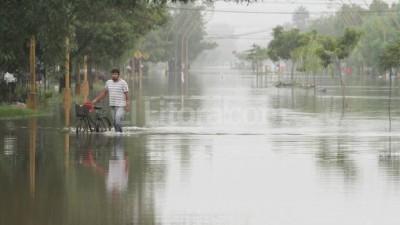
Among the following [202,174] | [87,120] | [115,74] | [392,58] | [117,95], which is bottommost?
[202,174]

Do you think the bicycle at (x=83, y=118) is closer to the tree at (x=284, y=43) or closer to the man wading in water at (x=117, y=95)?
the man wading in water at (x=117, y=95)

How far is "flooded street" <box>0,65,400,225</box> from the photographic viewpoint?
12445 mm

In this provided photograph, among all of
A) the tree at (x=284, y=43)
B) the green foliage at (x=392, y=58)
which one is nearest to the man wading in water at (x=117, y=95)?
the green foliage at (x=392, y=58)

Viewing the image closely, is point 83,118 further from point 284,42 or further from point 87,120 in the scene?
point 284,42

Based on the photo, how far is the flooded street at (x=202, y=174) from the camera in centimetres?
1245

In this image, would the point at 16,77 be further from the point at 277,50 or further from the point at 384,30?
the point at 384,30

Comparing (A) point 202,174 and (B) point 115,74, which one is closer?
(A) point 202,174

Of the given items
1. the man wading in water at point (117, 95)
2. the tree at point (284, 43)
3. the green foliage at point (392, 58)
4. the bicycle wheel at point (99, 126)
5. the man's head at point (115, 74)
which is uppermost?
the tree at point (284, 43)

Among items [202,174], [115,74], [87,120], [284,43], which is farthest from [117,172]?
[284,43]

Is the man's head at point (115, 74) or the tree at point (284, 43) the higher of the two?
the tree at point (284, 43)

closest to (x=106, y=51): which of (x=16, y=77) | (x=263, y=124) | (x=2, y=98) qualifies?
(x=16, y=77)

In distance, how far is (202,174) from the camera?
663 inches

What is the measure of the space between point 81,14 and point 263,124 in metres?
8.20

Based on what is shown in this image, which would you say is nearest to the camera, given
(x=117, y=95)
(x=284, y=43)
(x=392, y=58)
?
(x=117, y=95)
